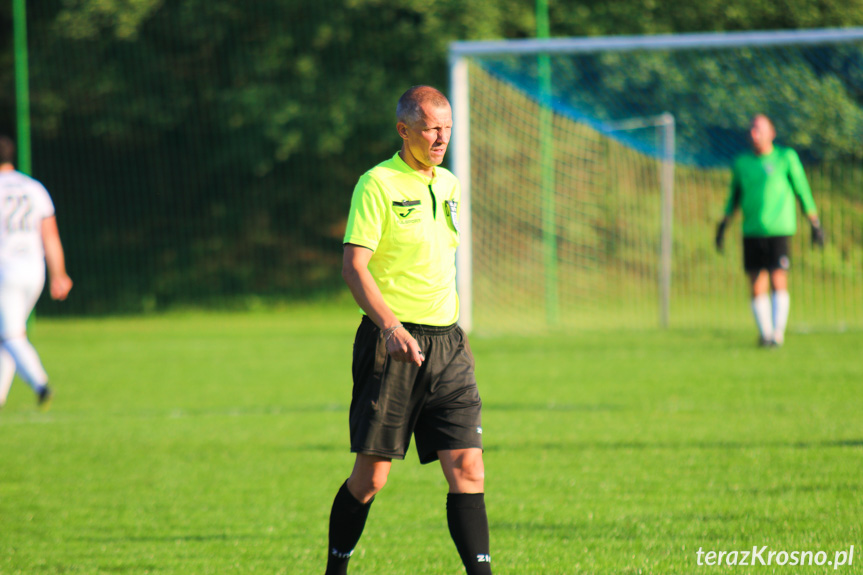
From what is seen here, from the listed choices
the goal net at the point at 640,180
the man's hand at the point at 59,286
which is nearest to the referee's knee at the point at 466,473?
the man's hand at the point at 59,286

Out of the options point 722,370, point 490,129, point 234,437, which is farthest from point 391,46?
point 234,437

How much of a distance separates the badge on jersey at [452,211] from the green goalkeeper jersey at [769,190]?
8217 mm

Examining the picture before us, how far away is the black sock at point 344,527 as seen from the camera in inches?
150

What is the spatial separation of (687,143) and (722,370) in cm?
842

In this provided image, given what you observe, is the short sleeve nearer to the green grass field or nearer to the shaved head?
the green grass field

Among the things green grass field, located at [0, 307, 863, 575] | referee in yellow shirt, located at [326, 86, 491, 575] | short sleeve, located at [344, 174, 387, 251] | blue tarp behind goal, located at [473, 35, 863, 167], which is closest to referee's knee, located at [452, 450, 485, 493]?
referee in yellow shirt, located at [326, 86, 491, 575]

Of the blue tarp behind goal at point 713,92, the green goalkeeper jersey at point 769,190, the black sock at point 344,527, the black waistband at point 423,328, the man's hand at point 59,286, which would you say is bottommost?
the black sock at point 344,527

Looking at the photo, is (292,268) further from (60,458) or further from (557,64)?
(60,458)

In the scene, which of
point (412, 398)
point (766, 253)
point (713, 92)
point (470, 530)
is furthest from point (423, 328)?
point (713, 92)

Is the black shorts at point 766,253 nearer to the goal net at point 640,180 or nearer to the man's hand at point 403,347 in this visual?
the goal net at point 640,180

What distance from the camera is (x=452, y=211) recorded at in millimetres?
3816

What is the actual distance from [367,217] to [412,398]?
2.21 ft

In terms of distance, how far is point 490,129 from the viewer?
15531 millimetres

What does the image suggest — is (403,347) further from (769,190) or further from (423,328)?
(769,190)
